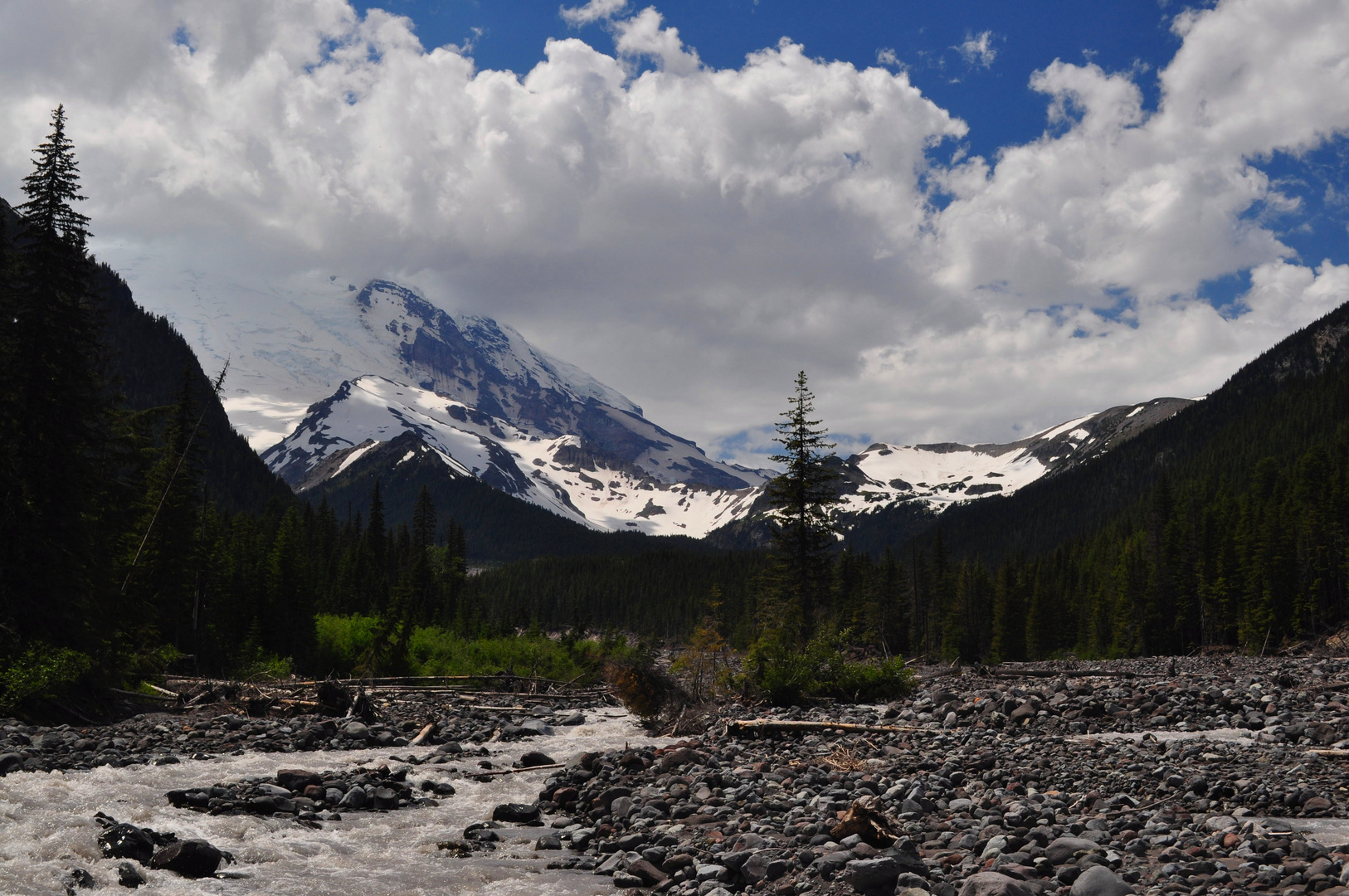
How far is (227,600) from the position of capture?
48.7 meters

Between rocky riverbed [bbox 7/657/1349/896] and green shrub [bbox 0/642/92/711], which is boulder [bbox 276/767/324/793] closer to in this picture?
rocky riverbed [bbox 7/657/1349/896]

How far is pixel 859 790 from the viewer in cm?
1124

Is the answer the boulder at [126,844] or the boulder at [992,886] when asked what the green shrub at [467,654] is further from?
the boulder at [992,886]

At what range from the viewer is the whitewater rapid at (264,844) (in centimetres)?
860

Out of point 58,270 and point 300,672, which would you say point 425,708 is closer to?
point 58,270

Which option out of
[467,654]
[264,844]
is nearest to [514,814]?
[264,844]

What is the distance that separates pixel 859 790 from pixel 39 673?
1836 centimetres

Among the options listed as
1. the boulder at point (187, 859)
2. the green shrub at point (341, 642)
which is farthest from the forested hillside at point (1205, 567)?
the boulder at point (187, 859)

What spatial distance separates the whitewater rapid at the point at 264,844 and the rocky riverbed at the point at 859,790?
112 mm

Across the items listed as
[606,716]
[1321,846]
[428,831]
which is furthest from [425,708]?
[1321,846]

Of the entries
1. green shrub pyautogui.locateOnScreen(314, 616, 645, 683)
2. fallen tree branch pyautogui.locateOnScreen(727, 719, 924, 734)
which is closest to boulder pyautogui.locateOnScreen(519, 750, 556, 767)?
fallen tree branch pyautogui.locateOnScreen(727, 719, 924, 734)

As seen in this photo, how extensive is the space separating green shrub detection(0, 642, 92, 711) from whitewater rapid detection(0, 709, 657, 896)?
6402 millimetres

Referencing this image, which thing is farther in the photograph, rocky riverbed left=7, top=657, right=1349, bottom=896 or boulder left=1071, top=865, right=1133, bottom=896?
rocky riverbed left=7, top=657, right=1349, bottom=896

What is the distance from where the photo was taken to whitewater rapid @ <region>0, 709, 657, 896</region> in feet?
28.2
